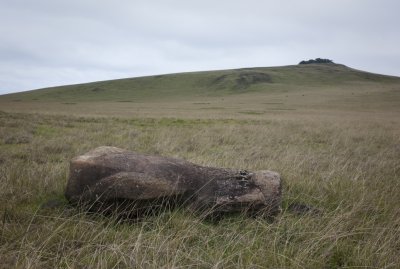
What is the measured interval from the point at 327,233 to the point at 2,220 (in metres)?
3.45

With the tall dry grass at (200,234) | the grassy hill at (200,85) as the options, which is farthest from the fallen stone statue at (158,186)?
the grassy hill at (200,85)

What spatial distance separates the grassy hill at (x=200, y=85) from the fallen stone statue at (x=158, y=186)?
82.1 meters

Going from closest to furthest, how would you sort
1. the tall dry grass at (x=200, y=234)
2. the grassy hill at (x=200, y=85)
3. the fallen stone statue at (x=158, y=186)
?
the tall dry grass at (x=200, y=234) → the fallen stone statue at (x=158, y=186) → the grassy hill at (x=200, y=85)

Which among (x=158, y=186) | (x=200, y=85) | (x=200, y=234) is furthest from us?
(x=200, y=85)

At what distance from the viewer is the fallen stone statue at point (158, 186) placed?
3896mm

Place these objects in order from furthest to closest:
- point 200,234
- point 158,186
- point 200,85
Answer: point 200,85 < point 158,186 < point 200,234

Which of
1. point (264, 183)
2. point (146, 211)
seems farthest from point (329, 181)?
point (146, 211)

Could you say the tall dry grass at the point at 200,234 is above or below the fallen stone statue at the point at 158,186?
below

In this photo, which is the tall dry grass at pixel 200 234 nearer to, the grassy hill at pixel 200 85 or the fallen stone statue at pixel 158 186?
the fallen stone statue at pixel 158 186

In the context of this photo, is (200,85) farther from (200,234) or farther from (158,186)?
(200,234)

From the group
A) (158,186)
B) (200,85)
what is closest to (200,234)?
(158,186)

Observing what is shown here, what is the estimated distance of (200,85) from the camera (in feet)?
347

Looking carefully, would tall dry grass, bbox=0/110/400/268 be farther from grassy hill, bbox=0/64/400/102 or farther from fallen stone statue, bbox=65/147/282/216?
grassy hill, bbox=0/64/400/102

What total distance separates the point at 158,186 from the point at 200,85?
103m
